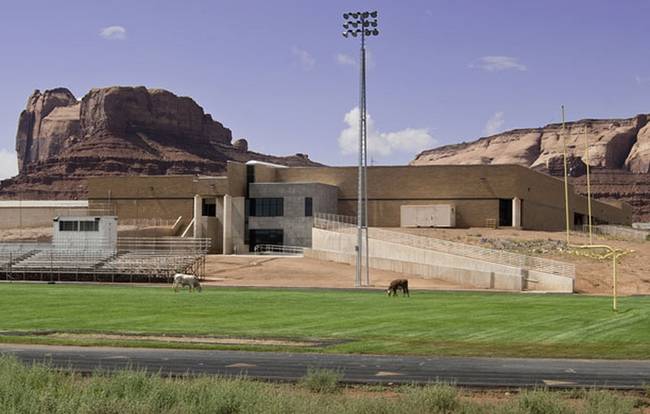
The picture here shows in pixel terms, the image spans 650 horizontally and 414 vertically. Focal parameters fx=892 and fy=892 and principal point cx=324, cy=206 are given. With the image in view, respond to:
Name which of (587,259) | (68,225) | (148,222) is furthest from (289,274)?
(148,222)

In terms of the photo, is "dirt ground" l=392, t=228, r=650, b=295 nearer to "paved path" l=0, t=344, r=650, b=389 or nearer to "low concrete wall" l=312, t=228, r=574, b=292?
"low concrete wall" l=312, t=228, r=574, b=292

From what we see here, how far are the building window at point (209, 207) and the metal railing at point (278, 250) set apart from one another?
6985 mm

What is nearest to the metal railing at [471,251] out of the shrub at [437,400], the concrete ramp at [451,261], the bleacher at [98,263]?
the concrete ramp at [451,261]

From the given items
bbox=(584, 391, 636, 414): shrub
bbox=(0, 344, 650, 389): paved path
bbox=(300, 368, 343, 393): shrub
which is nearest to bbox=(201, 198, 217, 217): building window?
bbox=(0, 344, 650, 389): paved path

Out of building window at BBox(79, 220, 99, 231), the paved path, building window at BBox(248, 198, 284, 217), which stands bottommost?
the paved path

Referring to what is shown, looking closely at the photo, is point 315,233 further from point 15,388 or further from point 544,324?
point 15,388

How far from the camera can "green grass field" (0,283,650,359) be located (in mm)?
25172

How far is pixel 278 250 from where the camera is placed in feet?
306

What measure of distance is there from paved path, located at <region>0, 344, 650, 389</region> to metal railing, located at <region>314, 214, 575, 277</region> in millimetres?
44775

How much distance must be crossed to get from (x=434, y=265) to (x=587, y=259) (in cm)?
1276

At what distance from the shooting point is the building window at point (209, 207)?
319 ft

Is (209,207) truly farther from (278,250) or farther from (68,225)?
(68,225)

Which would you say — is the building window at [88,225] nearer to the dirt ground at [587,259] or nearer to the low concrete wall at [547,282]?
the dirt ground at [587,259]

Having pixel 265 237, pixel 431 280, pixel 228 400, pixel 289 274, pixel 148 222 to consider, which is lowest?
pixel 431 280
